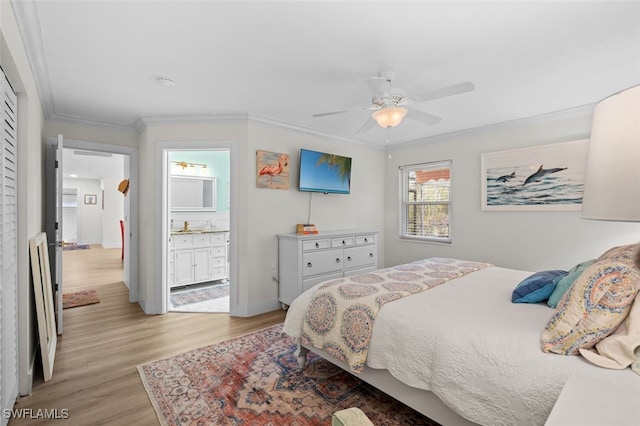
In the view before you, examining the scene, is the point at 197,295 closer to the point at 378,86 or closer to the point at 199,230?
the point at 199,230

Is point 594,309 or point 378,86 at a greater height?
point 378,86

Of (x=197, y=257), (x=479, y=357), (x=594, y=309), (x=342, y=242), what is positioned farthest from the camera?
(x=197, y=257)

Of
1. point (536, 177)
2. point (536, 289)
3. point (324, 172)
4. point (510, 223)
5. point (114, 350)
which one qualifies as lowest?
point (114, 350)

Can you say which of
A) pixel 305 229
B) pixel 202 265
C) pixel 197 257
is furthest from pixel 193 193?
pixel 305 229

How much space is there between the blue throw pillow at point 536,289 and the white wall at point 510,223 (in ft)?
5.76

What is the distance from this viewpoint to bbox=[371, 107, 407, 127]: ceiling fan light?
2377mm

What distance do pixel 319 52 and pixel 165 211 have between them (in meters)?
2.65

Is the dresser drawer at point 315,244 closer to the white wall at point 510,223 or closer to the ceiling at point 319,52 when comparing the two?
the ceiling at point 319,52

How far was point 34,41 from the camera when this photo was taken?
198cm

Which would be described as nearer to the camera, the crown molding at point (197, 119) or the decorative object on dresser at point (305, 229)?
the crown molding at point (197, 119)

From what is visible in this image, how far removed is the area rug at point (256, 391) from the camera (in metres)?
1.86

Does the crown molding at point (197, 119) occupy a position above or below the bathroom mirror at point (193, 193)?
above

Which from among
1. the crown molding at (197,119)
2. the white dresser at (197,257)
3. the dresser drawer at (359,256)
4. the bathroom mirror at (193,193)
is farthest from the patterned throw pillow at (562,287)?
the bathroom mirror at (193,193)

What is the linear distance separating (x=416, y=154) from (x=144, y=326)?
14.0 feet
